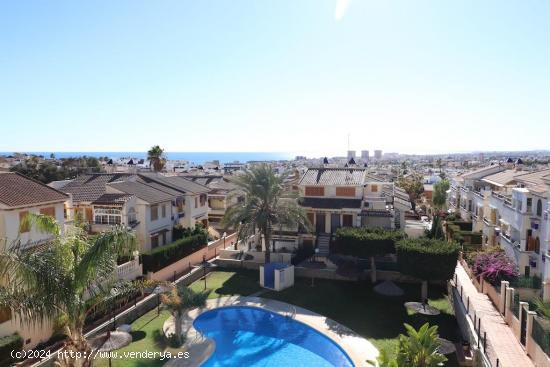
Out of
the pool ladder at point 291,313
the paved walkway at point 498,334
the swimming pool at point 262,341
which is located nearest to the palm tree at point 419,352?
the paved walkway at point 498,334

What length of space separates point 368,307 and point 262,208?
11.9 meters

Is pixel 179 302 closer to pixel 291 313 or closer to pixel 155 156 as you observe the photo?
pixel 291 313

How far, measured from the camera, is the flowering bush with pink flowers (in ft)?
84.7

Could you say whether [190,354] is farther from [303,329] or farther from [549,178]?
[549,178]

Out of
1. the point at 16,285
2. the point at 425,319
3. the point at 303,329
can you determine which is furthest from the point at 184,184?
the point at 16,285

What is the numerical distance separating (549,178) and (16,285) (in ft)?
92.3

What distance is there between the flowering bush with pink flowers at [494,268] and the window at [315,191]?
1623cm

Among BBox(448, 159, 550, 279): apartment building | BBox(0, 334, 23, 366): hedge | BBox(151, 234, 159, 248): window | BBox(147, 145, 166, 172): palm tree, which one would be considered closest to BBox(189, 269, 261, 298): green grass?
BBox(151, 234, 159, 248): window

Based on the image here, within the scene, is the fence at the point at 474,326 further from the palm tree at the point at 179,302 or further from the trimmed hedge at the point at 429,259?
the palm tree at the point at 179,302

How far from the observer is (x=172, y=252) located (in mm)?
32938

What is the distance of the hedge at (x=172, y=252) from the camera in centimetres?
3038

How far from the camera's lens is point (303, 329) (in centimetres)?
2428

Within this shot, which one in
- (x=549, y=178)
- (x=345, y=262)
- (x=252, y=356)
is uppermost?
(x=549, y=178)

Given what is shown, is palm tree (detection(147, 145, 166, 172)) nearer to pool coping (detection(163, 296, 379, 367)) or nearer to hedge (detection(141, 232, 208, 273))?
hedge (detection(141, 232, 208, 273))
